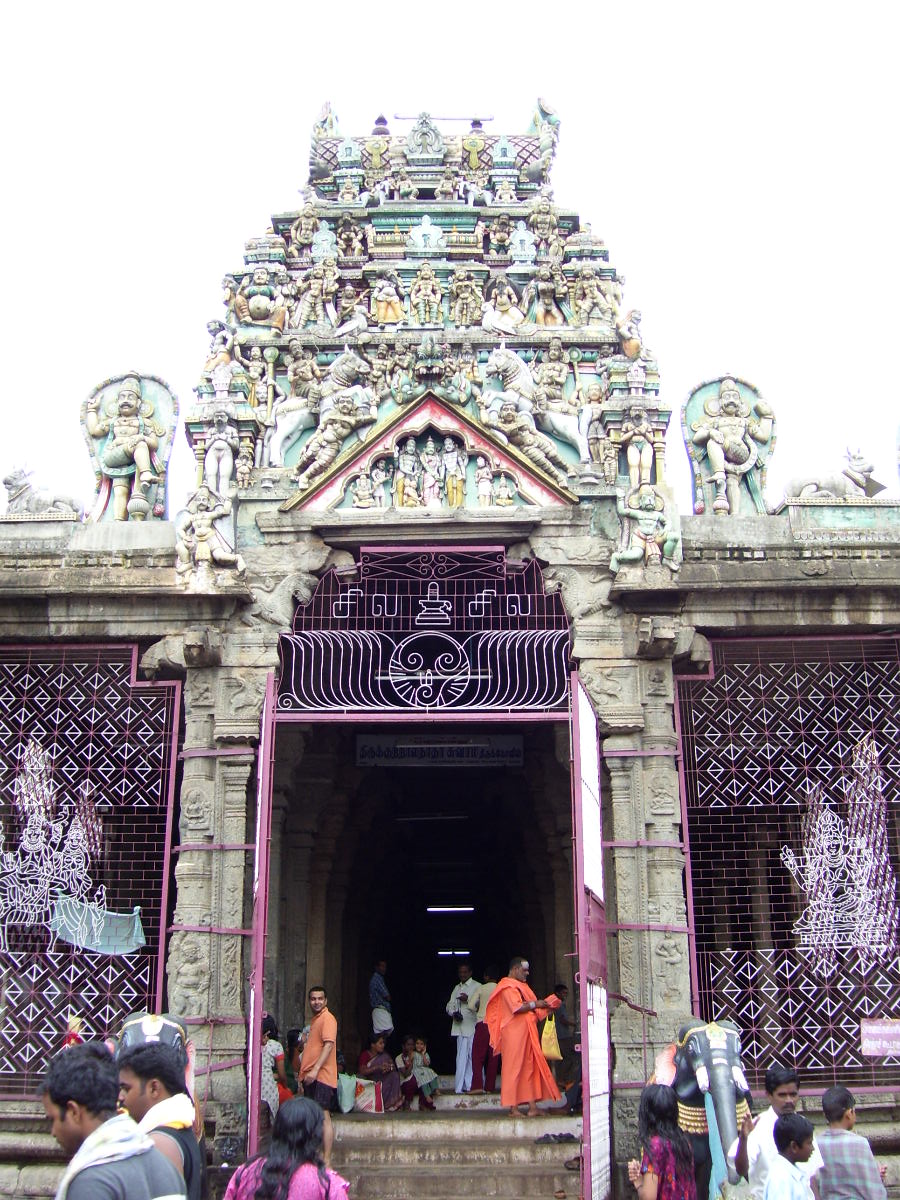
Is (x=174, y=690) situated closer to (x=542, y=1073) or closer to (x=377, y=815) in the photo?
(x=542, y=1073)

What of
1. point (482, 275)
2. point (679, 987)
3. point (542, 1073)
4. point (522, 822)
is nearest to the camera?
point (679, 987)

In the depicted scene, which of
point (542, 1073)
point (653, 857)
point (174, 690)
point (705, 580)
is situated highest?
point (705, 580)

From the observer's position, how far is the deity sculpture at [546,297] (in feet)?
39.4

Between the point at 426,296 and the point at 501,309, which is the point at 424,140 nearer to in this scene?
the point at 426,296

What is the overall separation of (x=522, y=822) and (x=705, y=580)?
20.2ft

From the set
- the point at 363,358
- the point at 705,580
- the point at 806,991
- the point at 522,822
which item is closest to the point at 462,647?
the point at 705,580

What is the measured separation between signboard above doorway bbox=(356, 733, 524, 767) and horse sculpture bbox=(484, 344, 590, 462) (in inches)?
131

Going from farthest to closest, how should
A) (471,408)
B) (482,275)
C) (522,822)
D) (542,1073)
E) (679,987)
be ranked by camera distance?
(522,822) < (482,275) < (471,408) < (542,1073) < (679,987)

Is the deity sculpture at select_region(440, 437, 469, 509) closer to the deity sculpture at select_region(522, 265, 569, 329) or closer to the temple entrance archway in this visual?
the temple entrance archway

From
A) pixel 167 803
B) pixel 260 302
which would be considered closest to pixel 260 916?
pixel 167 803

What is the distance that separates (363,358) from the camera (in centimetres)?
1127

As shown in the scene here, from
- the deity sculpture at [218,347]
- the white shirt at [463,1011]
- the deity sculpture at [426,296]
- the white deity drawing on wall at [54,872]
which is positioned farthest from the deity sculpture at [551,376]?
the white shirt at [463,1011]

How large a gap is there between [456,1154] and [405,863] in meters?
9.57

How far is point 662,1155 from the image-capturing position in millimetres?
5199
